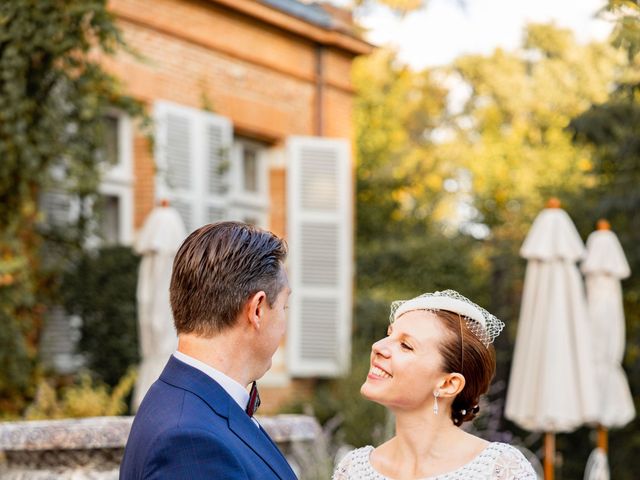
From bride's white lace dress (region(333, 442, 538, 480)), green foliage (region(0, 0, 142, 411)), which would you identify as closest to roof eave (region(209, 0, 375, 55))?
green foliage (region(0, 0, 142, 411))

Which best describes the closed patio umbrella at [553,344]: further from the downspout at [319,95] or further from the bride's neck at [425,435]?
the downspout at [319,95]

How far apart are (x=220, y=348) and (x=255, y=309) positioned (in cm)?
11

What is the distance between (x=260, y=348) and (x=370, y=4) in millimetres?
7904

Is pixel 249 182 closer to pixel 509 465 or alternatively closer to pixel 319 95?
pixel 319 95

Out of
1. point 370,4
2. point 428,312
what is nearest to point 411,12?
point 370,4

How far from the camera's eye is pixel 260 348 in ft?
7.59

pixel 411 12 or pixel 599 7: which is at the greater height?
pixel 411 12

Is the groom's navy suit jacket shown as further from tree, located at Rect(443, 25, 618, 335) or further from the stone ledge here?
tree, located at Rect(443, 25, 618, 335)

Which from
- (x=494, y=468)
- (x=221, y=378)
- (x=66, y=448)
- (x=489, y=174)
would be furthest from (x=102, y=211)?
(x=489, y=174)

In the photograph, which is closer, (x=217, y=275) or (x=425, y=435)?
(x=217, y=275)

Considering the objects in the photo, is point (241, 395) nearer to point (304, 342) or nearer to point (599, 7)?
point (599, 7)

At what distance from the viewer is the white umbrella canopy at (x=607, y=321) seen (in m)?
8.15

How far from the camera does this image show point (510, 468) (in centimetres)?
280

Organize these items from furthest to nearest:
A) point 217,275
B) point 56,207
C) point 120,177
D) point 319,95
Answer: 1. point 319,95
2. point 120,177
3. point 56,207
4. point 217,275
